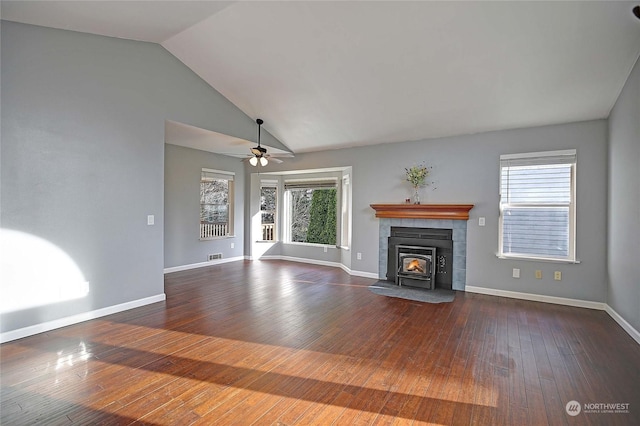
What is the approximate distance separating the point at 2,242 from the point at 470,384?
4373mm

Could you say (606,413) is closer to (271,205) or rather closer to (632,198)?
(632,198)

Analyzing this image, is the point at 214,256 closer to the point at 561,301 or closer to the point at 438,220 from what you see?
the point at 438,220

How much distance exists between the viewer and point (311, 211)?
7738mm

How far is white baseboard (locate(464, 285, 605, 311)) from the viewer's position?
4164 millimetres

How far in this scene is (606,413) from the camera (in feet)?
6.46

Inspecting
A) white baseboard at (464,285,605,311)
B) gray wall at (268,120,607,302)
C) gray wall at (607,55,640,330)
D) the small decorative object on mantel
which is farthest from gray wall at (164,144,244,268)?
gray wall at (607,55,640,330)

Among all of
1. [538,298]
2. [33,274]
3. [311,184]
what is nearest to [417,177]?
[538,298]

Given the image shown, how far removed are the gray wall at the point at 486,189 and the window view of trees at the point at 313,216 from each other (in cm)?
129

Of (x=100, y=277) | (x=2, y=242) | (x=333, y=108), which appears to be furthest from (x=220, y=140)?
(x=2, y=242)

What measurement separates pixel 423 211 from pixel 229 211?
458 centimetres

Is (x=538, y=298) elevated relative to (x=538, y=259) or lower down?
lower down

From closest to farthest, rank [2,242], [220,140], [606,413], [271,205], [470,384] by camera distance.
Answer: [606,413], [470,384], [2,242], [220,140], [271,205]

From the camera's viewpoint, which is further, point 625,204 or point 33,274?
point 625,204

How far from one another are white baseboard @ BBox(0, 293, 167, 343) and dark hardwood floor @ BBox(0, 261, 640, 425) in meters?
0.10
